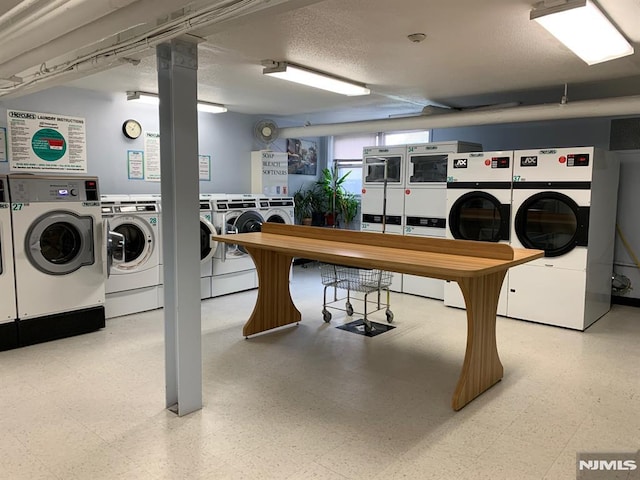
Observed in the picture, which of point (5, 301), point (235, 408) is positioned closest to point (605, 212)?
point (235, 408)

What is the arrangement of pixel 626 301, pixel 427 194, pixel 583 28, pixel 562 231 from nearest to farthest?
pixel 583 28 → pixel 562 231 → pixel 626 301 → pixel 427 194

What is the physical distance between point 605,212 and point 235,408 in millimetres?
4411

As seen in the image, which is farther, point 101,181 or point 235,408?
point 101,181

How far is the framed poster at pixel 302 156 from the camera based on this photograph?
7.98m

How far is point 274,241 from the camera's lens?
391cm

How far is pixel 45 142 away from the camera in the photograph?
4520 mm

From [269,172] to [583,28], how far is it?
16.1 ft

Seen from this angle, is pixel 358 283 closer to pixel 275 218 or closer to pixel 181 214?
pixel 275 218

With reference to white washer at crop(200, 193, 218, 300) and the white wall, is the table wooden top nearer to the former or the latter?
white washer at crop(200, 193, 218, 300)

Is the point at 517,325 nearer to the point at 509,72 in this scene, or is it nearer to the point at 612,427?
the point at 612,427

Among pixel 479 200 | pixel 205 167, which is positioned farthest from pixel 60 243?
pixel 479 200

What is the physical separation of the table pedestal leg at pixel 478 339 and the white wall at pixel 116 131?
14.5 ft

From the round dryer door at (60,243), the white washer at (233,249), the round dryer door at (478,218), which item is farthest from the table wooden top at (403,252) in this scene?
the round dryer door at (478,218)

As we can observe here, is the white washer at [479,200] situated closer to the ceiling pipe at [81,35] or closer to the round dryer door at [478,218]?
the round dryer door at [478,218]
